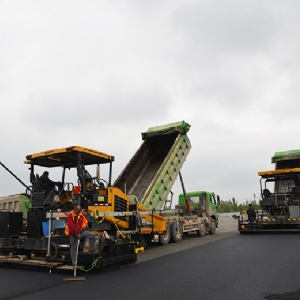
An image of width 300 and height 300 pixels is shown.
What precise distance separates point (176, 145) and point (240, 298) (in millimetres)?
7922

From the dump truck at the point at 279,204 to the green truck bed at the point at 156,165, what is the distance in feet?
15.3

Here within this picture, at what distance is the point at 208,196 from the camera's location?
16031 millimetres

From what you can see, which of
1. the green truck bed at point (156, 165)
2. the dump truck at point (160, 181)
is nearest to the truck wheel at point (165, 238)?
the dump truck at point (160, 181)

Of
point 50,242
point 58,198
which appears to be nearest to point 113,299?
point 50,242

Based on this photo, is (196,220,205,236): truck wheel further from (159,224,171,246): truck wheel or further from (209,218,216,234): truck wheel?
(159,224,171,246): truck wheel

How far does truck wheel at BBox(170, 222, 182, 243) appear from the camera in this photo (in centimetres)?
1201

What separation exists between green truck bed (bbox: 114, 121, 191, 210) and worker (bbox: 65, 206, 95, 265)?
4152mm

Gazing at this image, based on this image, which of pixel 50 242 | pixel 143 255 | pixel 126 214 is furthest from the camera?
pixel 143 255

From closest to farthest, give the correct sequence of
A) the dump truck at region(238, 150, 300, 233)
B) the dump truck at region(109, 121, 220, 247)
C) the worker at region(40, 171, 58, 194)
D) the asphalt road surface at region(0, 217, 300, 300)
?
the asphalt road surface at region(0, 217, 300, 300) < the worker at region(40, 171, 58, 194) < the dump truck at region(109, 121, 220, 247) < the dump truck at region(238, 150, 300, 233)

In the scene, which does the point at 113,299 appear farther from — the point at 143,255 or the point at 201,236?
the point at 201,236

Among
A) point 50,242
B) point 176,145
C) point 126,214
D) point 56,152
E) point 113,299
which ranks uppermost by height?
point 176,145

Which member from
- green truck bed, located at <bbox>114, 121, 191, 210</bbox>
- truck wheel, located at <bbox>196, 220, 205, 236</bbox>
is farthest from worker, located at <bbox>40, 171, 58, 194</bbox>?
truck wheel, located at <bbox>196, 220, 205, 236</bbox>

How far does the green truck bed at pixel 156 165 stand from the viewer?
11.2 m

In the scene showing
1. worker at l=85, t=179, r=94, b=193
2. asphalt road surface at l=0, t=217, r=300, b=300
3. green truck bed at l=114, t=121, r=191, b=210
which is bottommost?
asphalt road surface at l=0, t=217, r=300, b=300
